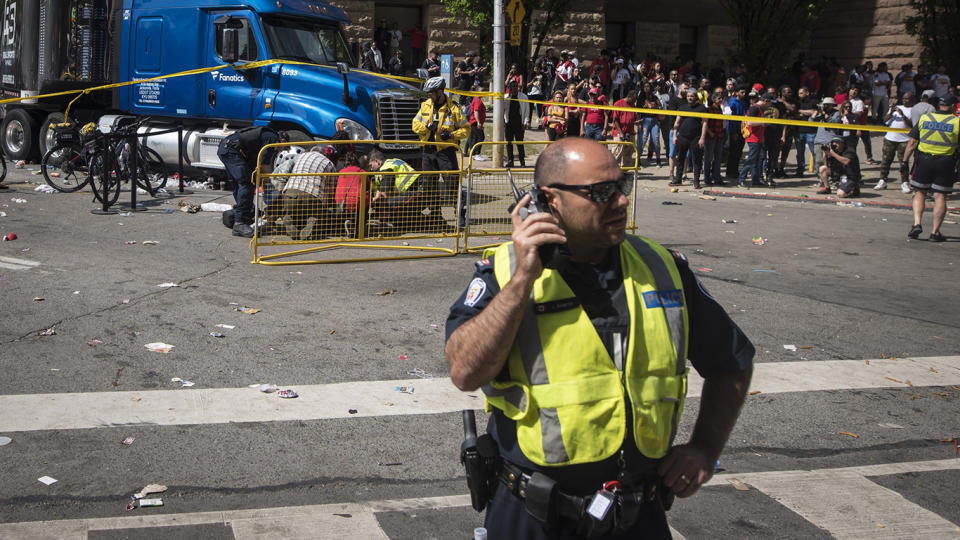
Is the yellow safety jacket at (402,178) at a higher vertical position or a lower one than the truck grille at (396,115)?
lower

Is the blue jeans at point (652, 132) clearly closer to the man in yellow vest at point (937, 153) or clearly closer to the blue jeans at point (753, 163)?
the blue jeans at point (753, 163)

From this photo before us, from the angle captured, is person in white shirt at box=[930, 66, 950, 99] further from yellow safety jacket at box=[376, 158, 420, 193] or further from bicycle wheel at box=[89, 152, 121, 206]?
bicycle wheel at box=[89, 152, 121, 206]

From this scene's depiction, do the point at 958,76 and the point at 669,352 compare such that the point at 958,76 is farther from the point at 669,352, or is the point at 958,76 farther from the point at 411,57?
the point at 669,352

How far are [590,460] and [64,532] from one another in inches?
109

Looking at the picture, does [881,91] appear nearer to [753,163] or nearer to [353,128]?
[753,163]

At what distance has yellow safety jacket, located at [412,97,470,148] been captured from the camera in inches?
567

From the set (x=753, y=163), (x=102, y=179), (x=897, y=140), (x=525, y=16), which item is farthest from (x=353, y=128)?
(x=525, y=16)

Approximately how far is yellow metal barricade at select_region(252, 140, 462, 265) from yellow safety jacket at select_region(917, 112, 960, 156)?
632cm

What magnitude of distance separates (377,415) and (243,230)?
21.5ft

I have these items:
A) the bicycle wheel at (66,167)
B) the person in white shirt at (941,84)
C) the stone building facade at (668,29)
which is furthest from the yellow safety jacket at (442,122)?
the person in white shirt at (941,84)

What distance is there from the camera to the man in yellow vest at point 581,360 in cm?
254

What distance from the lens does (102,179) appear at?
Answer: 45.8ft

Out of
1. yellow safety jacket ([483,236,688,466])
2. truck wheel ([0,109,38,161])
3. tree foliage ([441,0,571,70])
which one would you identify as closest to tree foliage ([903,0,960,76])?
tree foliage ([441,0,571,70])

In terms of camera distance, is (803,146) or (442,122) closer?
(442,122)
